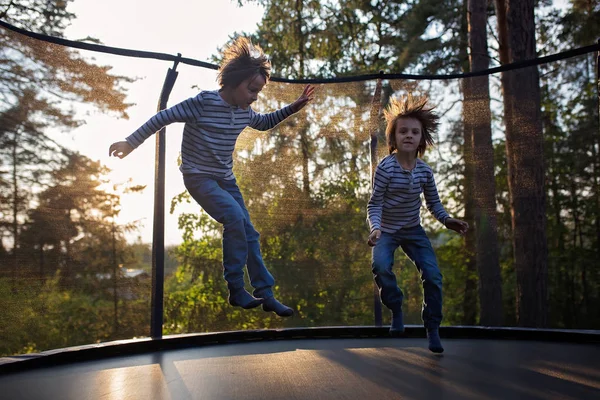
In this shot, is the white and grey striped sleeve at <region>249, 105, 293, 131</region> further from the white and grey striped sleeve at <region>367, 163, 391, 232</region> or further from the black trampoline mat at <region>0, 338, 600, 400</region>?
the black trampoline mat at <region>0, 338, 600, 400</region>

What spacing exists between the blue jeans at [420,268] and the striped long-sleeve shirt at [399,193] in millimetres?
47

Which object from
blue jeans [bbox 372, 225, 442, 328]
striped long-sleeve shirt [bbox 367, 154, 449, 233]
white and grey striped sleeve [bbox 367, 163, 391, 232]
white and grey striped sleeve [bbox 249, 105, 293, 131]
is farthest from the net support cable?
blue jeans [bbox 372, 225, 442, 328]

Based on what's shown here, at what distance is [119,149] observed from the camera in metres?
2.06

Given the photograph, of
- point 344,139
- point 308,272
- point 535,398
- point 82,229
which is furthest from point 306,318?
point 535,398

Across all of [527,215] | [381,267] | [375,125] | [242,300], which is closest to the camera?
[242,300]

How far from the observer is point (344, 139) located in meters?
3.63

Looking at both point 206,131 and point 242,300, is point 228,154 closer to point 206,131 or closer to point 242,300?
point 206,131

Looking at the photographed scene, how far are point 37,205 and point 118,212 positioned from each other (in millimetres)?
551

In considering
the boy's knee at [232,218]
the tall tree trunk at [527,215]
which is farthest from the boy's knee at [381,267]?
the tall tree trunk at [527,215]

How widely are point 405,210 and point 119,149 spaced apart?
1.20 meters

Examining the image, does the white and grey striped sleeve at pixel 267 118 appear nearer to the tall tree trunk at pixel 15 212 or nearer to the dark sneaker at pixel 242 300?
the dark sneaker at pixel 242 300

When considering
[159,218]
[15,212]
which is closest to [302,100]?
[159,218]

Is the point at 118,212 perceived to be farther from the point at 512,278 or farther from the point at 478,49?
the point at 512,278

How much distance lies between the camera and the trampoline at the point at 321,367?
1835mm
